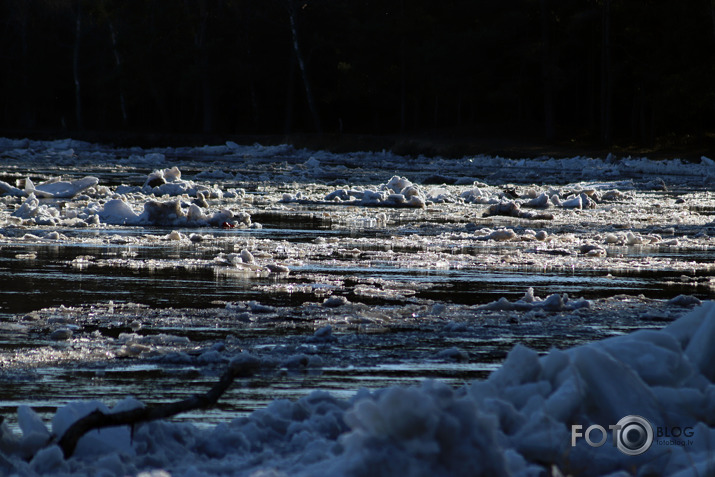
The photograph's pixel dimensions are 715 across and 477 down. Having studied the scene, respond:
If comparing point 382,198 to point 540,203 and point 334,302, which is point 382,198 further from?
point 334,302

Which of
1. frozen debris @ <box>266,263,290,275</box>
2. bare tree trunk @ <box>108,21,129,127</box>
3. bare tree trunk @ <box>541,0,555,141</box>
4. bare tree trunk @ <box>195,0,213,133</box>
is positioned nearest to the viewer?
frozen debris @ <box>266,263,290,275</box>

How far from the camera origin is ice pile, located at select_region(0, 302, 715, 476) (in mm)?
2376

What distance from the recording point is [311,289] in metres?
6.89

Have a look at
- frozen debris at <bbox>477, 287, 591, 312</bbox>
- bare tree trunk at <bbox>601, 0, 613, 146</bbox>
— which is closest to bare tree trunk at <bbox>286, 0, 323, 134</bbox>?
bare tree trunk at <bbox>601, 0, 613, 146</bbox>

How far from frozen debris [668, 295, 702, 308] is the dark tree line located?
32320mm

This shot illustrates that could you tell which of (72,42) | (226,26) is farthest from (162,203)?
(72,42)

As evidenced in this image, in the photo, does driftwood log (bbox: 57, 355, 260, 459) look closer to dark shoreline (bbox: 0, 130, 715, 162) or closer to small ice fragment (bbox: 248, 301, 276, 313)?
small ice fragment (bbox: 248, 301, 276, 313)

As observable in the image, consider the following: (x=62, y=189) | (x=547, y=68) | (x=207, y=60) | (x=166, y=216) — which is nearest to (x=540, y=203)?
(x=166, y=216)

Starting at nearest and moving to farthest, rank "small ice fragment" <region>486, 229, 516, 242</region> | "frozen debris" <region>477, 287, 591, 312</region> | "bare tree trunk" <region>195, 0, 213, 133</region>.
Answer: "frozen debris" <region>477, 287, 591, 312</region>, "small ice fragment" <region>486, 229, 516, 242</region>, "bare tree trunk" <region>195, 0, 213, 133</region>

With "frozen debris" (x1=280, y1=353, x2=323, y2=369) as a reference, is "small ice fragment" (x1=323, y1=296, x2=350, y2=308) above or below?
above

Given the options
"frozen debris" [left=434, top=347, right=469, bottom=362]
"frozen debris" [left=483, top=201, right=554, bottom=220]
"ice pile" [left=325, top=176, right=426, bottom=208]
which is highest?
"ice pile" [left=325, top=176, right=426, bottom=208]

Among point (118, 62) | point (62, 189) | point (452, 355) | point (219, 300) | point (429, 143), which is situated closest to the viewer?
point (452, 355)

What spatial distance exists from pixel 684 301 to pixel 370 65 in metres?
47.5

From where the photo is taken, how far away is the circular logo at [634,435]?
3.04 metres
